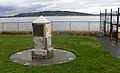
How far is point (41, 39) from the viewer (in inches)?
362

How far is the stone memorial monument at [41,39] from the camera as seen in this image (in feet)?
29.9

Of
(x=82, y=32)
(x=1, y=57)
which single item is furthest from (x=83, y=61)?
(x=82, y=32)

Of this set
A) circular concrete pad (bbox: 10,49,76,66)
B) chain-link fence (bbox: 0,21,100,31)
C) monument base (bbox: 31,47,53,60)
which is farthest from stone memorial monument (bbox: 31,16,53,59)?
chain-link fence (bbox: 0,21,100,31)

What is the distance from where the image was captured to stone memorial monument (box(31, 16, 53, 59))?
9125 millimetres

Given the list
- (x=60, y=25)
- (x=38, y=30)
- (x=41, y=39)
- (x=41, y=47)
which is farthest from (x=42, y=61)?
(x=60, y=25)

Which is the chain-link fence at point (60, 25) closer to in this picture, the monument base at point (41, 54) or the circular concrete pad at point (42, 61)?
the circular concrete pad at point (42, 61)

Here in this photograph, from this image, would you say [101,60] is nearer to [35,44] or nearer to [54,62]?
[54,62]

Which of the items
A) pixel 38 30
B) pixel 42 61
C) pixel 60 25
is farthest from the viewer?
pixel 60 25

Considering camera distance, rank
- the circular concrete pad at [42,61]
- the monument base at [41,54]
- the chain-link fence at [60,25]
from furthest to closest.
Result: the chain-link fence at [60,25]
the monument base at [41,54]
the circular concrete pad at [42,61]

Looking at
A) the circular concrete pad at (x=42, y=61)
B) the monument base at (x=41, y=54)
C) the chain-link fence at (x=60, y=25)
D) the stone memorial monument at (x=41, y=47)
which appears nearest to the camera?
the circular concrete pad at (x=42, y=61)

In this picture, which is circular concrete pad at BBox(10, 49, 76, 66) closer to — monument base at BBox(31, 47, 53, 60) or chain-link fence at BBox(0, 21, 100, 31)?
monument base at BBox(31, 47, 53, 60)

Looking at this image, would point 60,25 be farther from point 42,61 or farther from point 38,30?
point 42,61

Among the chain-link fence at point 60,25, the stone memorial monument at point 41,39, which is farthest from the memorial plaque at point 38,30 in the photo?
the chain-link fence at point 60,25

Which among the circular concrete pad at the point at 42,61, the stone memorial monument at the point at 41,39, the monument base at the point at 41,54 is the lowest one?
the circular concrete pad at the point at 42,61
